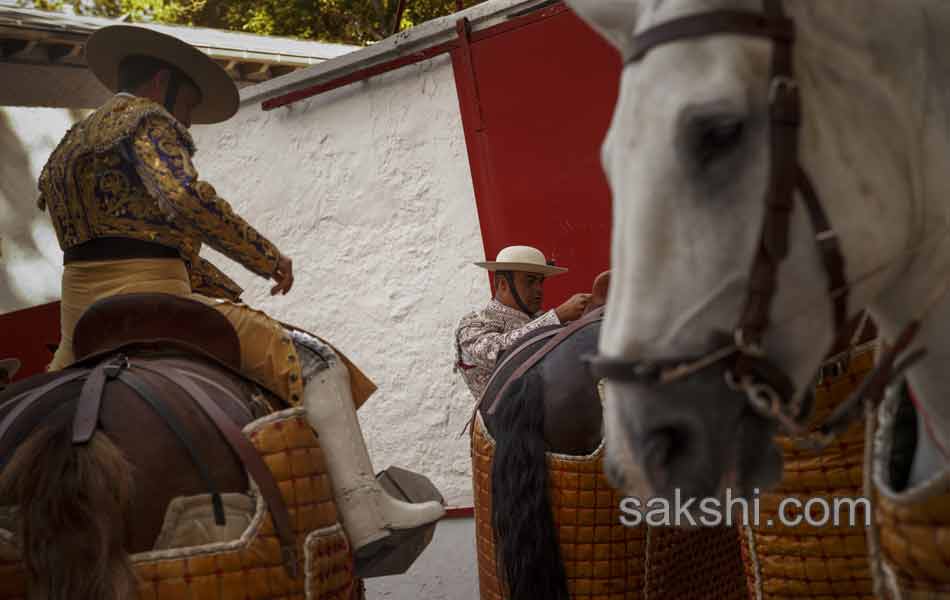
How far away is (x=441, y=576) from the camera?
5867mm

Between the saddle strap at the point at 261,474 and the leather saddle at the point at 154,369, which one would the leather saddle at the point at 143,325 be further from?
the saddle strap at the point at 261,474

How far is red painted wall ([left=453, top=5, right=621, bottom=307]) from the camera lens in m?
5.90

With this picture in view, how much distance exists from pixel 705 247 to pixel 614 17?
1.44 feet

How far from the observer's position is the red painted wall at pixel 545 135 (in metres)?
5.90

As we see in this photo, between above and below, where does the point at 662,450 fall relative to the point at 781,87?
below

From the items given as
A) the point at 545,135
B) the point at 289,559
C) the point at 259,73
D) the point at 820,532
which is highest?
the point at 259,73

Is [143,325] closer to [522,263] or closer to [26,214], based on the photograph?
[522,263]

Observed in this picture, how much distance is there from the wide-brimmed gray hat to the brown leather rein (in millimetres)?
2516

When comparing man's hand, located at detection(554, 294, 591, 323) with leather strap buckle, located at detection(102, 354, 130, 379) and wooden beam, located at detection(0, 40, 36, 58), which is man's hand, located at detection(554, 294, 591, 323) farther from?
wooden beam, located at detection(0, 40, 36, 58)

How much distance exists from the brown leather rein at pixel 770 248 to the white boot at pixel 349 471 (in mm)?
1663

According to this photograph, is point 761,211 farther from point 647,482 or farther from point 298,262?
point 298,262

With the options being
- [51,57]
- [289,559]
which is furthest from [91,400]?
[51,57]

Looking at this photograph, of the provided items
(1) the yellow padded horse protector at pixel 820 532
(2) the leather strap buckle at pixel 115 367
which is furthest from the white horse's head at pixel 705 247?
Result: (2) the leather strap buckle at pixel 115 367

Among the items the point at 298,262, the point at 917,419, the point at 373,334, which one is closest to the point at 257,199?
the point at 298,262
